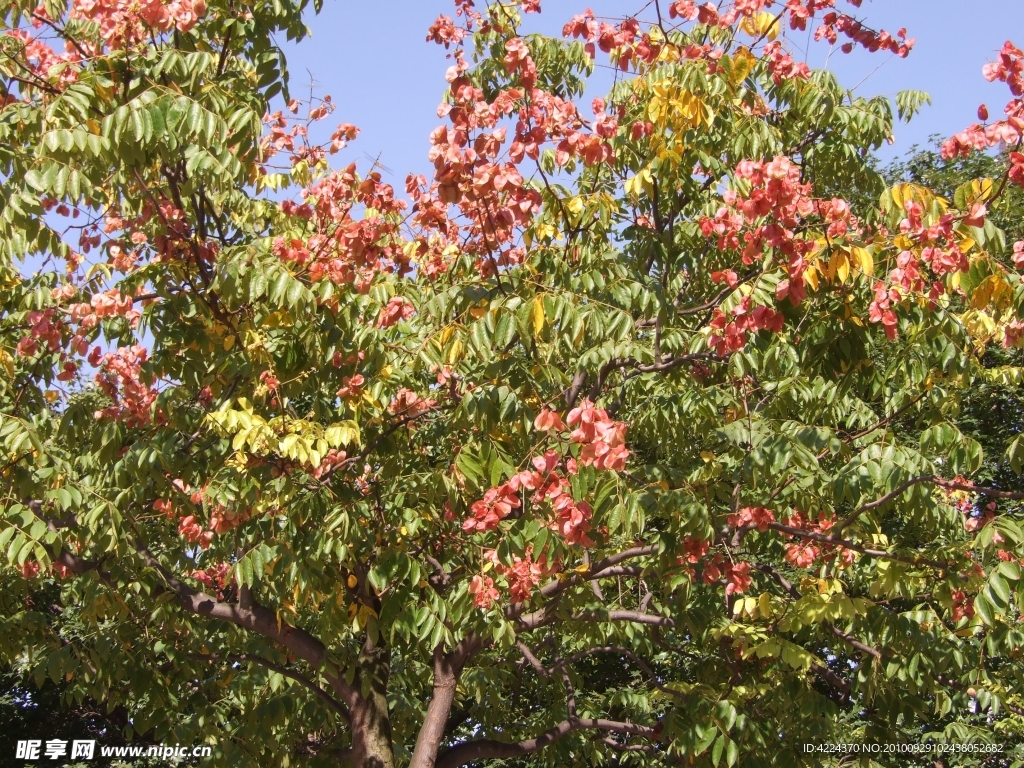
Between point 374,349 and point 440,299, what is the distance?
1.43ft

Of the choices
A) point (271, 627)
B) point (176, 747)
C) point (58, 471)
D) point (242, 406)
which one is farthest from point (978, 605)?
point (176, 747)

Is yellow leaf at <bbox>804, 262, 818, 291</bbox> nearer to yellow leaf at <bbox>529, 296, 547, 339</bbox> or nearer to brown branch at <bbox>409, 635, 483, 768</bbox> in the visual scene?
yellow leaf at <bbox>529, 296, 547, 339</bbox>

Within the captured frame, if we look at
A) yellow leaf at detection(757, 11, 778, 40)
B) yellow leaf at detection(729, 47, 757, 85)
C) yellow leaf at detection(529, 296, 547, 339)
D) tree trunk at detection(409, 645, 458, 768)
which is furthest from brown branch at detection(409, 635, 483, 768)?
yellow leaf at detection(757, 11, 778, 40)

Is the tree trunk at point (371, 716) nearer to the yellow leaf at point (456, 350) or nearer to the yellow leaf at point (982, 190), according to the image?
the yellow leaf at point (456, 350)

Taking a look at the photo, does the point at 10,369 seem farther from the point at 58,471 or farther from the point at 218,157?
the point at 218,157

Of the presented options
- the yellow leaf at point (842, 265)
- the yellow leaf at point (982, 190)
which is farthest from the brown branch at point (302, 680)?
the yellow leaf at point (982, 190)

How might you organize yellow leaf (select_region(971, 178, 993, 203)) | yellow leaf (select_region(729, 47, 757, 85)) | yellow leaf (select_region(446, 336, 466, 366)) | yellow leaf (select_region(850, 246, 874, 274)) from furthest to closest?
yellow leaf (select_region(729, 47, 757, 85)), yellow leaf (select_region(446, 336, 466, 366)), yellow leaf (select_region(850, 246, 874, 274)), yellow leaf (select_region(971, 178, 993, 203))

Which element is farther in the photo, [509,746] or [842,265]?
[509,746]

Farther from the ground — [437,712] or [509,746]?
[437,712]

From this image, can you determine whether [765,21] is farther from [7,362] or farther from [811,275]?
[7,362]

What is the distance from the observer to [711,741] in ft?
15.5

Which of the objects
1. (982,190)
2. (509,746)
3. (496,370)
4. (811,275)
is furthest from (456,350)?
(509,746)

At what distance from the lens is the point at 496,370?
13.5 feet

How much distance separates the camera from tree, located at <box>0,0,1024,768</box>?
3818mm
